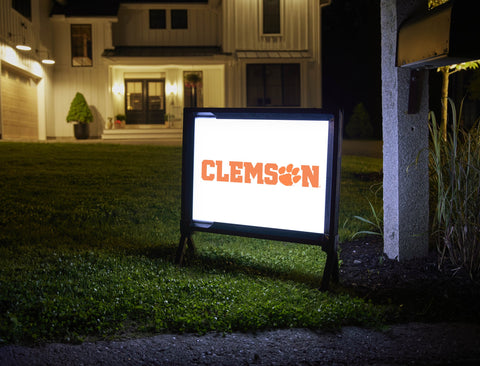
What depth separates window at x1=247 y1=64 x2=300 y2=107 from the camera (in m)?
26.6

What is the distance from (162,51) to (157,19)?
2.58 metres

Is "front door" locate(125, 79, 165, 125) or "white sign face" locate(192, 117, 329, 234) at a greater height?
"front door" locate(125, 79, 165, 125)

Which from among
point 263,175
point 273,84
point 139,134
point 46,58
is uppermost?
point 46,58

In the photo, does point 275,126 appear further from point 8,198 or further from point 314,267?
point 8,198

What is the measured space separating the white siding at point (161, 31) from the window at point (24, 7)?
4.80 m

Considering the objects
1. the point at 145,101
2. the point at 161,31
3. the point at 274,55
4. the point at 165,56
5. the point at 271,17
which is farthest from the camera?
the point at 145,101

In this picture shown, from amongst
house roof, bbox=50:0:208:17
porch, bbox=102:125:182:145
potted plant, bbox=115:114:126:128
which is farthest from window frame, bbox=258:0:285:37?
potted plant, bbox=115:114:126:128

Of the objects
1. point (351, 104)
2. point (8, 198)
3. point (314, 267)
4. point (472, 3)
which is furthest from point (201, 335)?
point (351, 104)

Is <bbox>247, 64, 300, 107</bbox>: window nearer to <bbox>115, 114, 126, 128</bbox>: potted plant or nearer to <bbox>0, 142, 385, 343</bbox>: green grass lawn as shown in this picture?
<bbox>115, 114, 126, 128</bbox>: potted plant

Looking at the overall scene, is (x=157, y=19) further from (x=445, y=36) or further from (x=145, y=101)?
(x=445, y=36)

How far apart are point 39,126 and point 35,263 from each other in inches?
847

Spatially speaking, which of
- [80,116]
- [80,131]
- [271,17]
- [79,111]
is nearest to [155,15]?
[271,17]

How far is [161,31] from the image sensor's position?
27.2 metres

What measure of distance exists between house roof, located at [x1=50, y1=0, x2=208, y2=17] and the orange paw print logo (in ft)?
78.3
